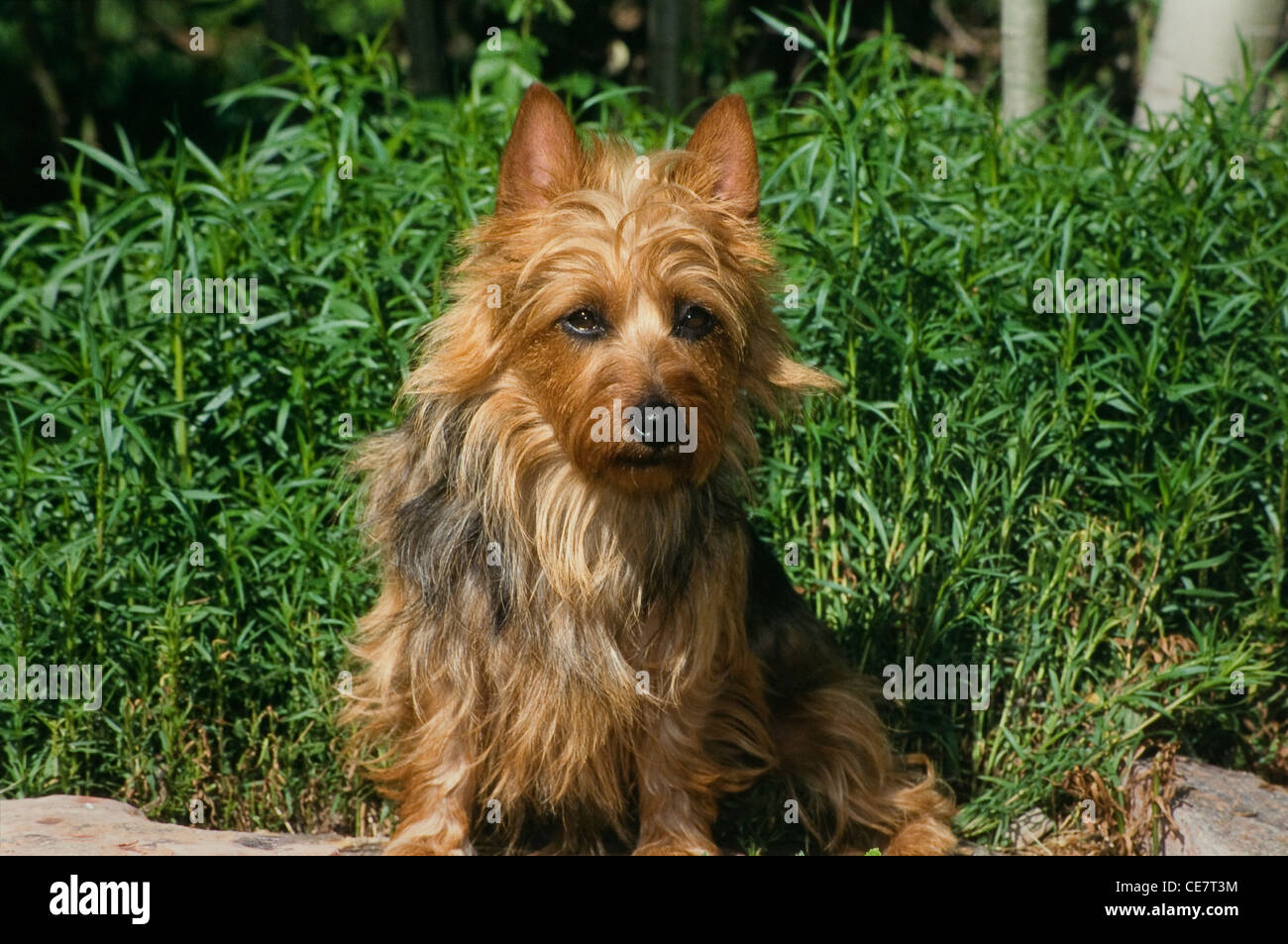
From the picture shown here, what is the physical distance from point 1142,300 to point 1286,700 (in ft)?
5.02

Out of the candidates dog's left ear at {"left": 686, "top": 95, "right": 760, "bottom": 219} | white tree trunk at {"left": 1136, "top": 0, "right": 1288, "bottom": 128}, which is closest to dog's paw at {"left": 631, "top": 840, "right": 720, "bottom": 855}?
dog's left ear at {"left": 686, "top": 95, "right": 760, "bottom": 219}

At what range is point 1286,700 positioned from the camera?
5.35m

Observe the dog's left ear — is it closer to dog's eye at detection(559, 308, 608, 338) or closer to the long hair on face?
the long hair on face

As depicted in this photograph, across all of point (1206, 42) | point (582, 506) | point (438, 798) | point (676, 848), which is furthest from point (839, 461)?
point (1206, 42)

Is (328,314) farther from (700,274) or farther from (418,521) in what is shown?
(700,274)

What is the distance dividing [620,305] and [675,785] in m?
1.41

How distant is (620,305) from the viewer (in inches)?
153

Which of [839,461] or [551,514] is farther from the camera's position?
[839,461]

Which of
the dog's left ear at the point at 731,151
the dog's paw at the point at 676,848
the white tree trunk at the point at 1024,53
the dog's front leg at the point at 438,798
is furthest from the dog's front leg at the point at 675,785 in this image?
the white tree trunk at the point at 1024,53

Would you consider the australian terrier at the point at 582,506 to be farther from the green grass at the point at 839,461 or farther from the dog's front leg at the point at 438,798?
the green grass at the point at 839,461

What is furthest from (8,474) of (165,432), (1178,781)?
(1178,781)

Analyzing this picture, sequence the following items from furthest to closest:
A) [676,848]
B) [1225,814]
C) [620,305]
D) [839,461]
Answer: [839,461] → [1225,814] → [676,848] → [620,305]

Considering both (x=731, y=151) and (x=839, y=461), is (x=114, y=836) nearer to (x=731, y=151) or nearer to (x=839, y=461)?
(x=731, y=151)

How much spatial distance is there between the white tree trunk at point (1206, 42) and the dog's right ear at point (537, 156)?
12.3ft
